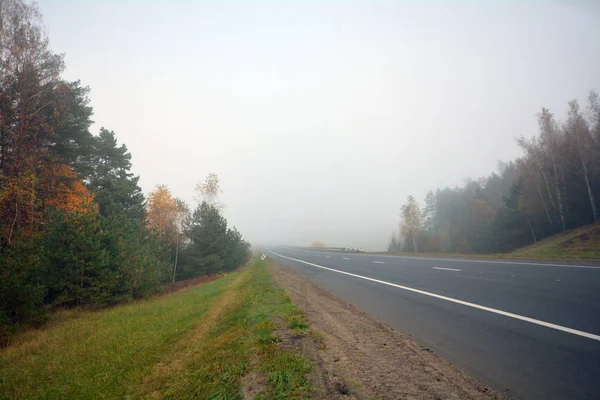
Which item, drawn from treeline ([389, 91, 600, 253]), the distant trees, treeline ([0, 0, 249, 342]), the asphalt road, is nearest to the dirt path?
the asphalt road

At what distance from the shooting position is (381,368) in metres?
3.62

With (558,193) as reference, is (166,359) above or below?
below

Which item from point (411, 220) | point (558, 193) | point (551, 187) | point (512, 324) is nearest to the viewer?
point (512, 324)

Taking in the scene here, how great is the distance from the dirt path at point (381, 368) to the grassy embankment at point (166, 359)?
1.36ft

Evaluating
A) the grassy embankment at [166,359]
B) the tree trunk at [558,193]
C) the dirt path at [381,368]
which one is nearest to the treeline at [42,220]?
the grassy embankment at [166,359]

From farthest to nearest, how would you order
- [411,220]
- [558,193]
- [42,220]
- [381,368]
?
[411,220] → [558,193] → [42,220] → [381,368]

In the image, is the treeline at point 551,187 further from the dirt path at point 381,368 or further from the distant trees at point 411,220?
the dirt path at point 381,368

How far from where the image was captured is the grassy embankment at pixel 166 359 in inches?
136

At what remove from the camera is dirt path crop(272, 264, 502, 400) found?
299cm

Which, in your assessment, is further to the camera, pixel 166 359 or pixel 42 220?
pixel 42 220

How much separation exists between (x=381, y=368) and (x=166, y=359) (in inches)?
151

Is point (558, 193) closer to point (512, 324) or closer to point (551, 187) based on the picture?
point (551, 187)

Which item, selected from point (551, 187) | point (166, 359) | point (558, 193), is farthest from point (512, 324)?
point (551, 187)

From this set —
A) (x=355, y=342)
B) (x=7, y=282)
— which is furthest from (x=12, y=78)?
(x=355, y=342)
